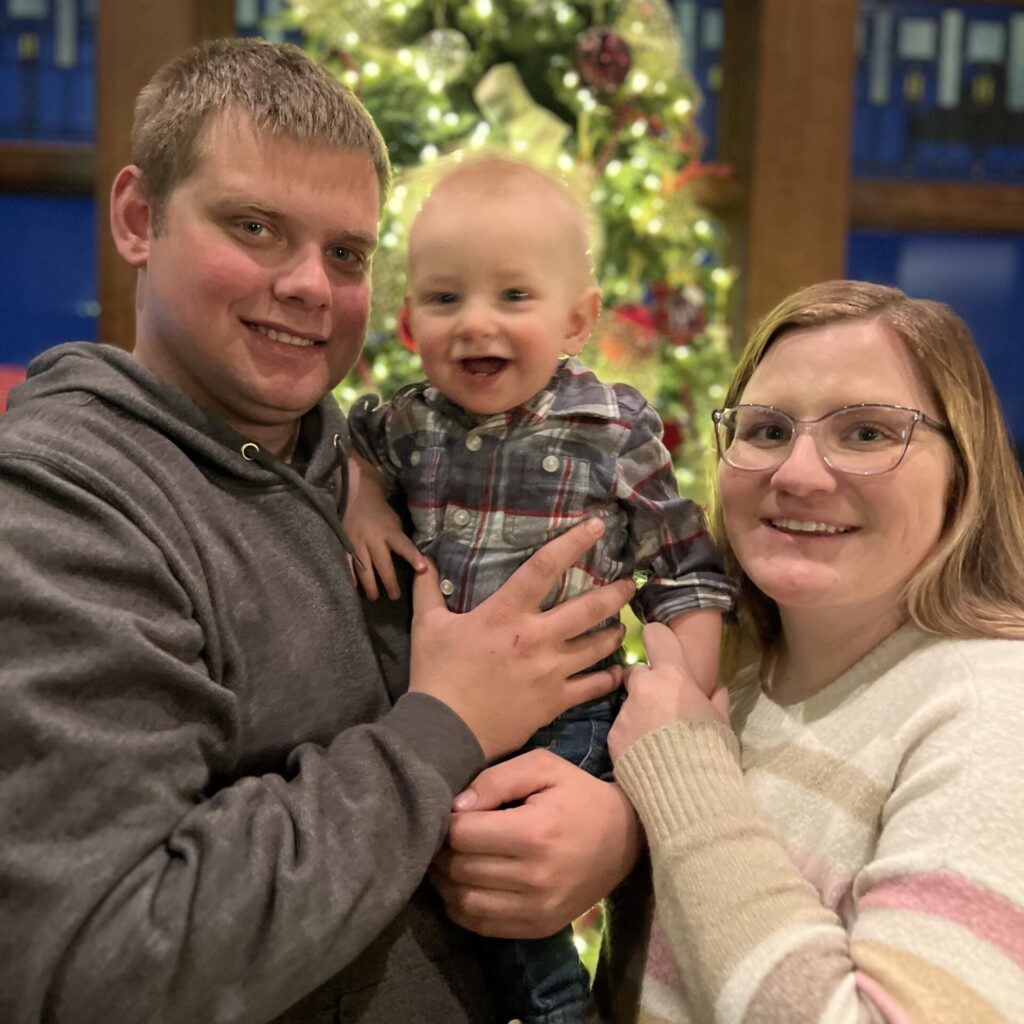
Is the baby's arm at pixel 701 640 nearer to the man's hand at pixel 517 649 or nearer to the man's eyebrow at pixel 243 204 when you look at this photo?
the man's hand at pixel 517 649

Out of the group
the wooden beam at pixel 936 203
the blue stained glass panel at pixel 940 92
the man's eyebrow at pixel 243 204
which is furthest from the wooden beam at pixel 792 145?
the man's eyebrow at pixel 243 204

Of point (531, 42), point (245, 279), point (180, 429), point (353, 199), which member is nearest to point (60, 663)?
point (180, 429)

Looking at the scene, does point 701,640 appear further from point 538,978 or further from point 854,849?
point 538,978

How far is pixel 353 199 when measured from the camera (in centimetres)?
130

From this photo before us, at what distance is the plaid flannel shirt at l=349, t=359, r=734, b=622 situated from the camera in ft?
4.67

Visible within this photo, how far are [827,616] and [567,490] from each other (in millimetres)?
375

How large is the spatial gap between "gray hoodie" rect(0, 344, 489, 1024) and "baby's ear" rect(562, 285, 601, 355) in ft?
1.52

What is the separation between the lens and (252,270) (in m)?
1.26

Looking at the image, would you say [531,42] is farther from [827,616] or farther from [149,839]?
[149,839]

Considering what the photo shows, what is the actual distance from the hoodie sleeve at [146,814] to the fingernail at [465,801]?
0.09m

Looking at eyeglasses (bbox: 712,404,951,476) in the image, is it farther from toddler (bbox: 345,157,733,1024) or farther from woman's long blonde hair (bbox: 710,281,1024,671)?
toddler (bbox: 345,157,733,1024)

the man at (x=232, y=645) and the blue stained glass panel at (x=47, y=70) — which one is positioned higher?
the blue stained glass panel at (x=47, y=70)

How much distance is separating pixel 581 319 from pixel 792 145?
10.1 ft

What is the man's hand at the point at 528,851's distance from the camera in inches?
47.4
